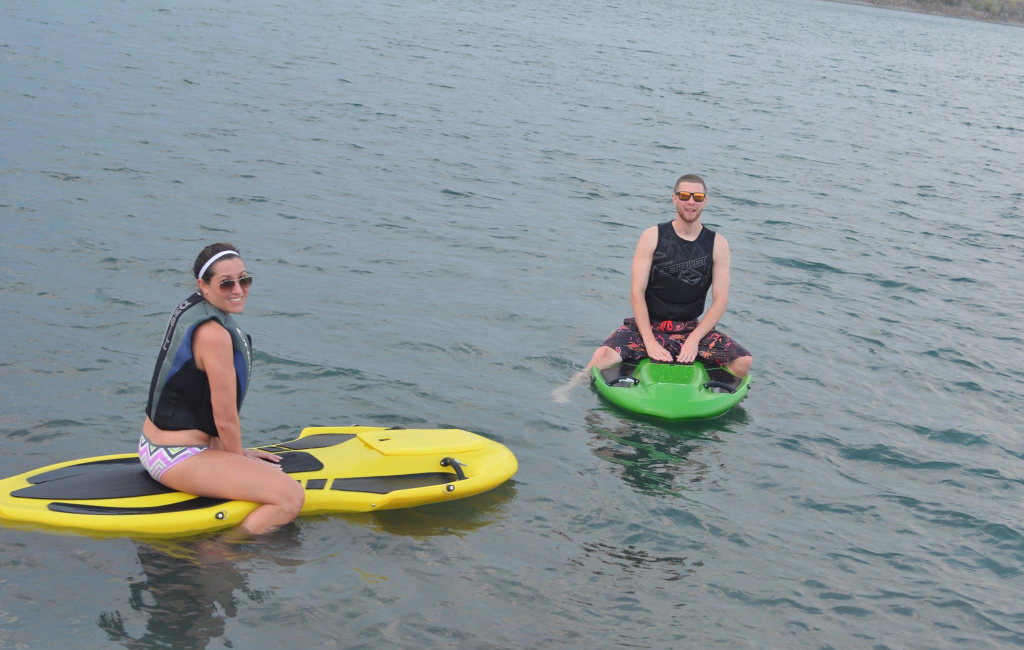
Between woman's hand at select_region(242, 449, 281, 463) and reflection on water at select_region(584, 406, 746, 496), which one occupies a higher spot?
woman's hand at select_region(242, 449, 281, 463)

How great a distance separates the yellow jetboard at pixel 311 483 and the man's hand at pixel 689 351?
81.1 inches

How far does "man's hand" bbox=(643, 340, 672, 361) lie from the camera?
27.8 ft

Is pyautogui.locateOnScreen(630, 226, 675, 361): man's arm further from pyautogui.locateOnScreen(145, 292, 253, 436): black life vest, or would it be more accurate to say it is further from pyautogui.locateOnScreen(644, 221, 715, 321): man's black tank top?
pyautogui.locateOnScreen(145, 292, 253, 436): black life vest

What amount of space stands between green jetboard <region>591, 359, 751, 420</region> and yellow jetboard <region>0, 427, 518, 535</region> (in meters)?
1.49

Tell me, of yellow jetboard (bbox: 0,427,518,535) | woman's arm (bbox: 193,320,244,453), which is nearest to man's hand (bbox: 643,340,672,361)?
yellow jetboard (bbox: 0,427,518,535)

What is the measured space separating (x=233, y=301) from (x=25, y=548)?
1.84 m

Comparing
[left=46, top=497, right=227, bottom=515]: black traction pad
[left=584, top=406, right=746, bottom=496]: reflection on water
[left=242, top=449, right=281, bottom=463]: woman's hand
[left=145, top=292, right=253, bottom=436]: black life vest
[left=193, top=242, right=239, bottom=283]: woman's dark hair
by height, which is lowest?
[left=584, top=406, right=746, bottom=496]: reflection on water

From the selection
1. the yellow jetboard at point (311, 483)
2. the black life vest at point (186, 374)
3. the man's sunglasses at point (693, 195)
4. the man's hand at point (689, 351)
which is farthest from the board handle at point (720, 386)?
the black life vest at point (186, 374)

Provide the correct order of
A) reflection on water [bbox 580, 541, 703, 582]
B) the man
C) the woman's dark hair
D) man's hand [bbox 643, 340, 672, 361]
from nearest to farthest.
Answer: the woman's dark hair, reflection on water [bbox 580, 541, 703, 582], man's hand [bbox 643, 340, 672, 361], the man

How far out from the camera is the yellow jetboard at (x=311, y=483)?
227 inches

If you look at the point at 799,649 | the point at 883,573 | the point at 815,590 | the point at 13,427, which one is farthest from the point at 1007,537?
the point at 13,427

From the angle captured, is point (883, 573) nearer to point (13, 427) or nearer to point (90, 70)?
point (13, 427)

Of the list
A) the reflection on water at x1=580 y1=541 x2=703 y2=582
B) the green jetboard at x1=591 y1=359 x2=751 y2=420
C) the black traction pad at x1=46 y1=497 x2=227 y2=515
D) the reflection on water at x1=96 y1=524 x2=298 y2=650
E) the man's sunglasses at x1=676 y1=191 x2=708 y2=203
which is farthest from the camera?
the man's sunglasses at x1=676 y1=191 x2=708 y2=203

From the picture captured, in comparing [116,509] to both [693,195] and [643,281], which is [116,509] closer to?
[643,281]
